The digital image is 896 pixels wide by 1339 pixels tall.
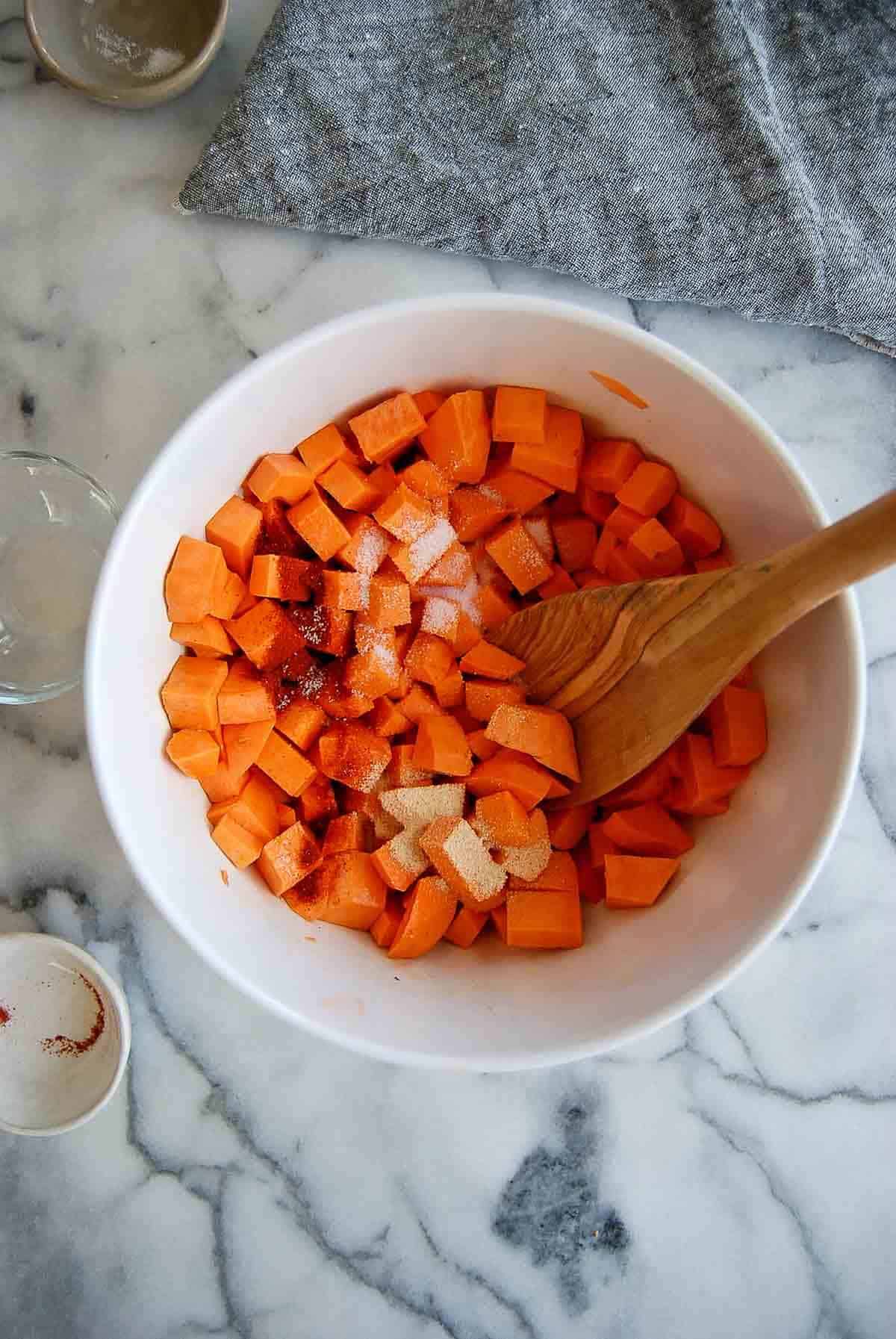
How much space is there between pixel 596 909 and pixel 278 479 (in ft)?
1.93

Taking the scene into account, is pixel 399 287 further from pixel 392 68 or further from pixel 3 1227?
pixel 3 1227

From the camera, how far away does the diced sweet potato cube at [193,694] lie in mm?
1155

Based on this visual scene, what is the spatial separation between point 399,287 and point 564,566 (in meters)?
0.42

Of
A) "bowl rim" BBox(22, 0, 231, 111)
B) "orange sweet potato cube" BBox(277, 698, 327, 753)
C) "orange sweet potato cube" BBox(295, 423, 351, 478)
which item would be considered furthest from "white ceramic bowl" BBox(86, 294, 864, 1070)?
"bowl rim" BBox(22, 0, 231, 111)

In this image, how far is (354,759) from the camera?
1.19 m

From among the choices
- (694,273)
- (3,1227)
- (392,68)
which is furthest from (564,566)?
(3,1227)

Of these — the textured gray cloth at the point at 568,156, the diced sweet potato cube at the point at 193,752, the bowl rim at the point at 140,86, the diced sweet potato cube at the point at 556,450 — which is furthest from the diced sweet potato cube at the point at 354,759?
the bowl rim at the point at 140,86

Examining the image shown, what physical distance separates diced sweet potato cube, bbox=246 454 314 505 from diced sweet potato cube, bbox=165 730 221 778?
0.87 ft

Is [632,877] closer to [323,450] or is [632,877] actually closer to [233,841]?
[233,841]

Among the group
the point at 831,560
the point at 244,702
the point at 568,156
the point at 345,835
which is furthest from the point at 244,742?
the point at 568,156

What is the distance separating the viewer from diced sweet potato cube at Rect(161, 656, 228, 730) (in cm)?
116

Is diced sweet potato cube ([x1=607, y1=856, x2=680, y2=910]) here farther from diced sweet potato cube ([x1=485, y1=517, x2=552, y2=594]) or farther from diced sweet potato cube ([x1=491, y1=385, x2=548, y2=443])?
diced sweet potato cube ([x1=491, y1=385, x2=548, y2=443])

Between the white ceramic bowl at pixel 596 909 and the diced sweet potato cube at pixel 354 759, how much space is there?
15cm

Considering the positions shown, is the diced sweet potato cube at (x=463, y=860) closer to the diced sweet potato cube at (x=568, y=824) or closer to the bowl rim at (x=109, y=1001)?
the diced sweet potato cube at (x=568, y=824)
